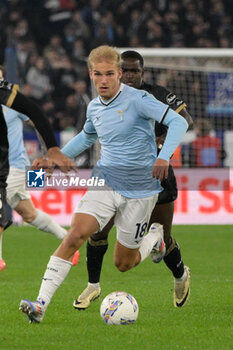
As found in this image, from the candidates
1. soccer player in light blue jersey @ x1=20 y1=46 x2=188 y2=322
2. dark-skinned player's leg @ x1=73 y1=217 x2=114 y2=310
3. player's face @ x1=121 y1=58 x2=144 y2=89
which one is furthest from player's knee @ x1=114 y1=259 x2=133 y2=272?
player's face @ x1=121 y1=58 x2=144 y2=89

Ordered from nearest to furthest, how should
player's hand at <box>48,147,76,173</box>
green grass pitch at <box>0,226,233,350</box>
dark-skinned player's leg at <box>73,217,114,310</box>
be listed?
player's hand at <box>48,147,76,173</box> → green grass pitch at <box>0,226,233,350</box> → dark-skinned player's leg at <box>73,217,114,310</box>

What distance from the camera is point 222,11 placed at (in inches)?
950

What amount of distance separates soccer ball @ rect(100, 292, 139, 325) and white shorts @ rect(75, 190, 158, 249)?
0.52 metres

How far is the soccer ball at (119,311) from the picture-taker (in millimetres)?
6375

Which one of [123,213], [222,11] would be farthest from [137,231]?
[222,11]

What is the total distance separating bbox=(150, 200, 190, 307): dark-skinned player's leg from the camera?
744 cm

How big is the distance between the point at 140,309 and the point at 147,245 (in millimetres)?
559

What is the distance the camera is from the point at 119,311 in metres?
6.37

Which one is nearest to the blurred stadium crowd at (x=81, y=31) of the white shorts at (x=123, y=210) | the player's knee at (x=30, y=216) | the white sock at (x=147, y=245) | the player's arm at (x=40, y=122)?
the player's knee at (x=30, y=216)

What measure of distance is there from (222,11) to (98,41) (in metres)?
3.99

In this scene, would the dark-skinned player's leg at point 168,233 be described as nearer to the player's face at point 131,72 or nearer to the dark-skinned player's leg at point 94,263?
the dark-skinned player's leg at point 94,263

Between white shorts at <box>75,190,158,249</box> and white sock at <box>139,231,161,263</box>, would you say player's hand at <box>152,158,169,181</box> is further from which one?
white sock at <box>139,231,161,263</box>

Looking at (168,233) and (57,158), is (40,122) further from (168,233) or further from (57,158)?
(168,233)

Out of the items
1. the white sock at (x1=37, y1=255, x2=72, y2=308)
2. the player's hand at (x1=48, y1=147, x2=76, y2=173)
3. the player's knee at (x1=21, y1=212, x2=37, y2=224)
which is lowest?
the player's knee at (x1=21, y1=212, x2=37, y2=224)
